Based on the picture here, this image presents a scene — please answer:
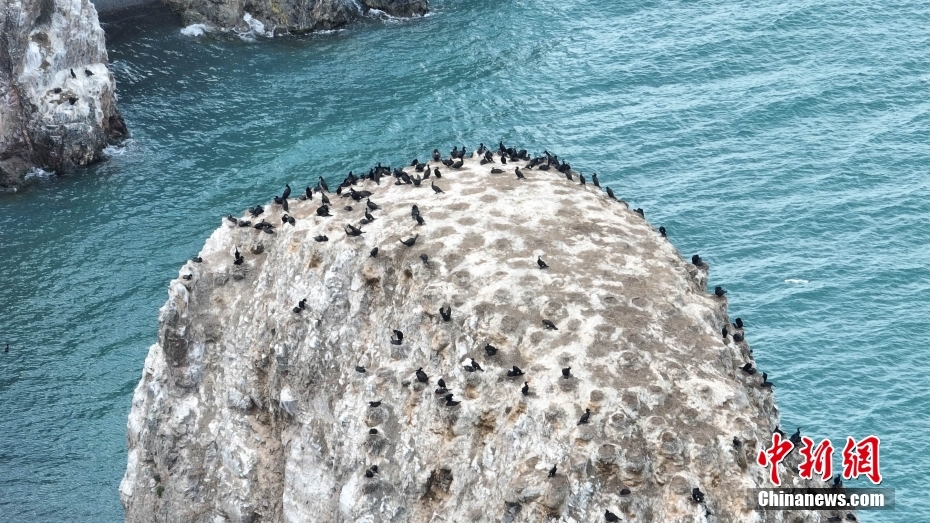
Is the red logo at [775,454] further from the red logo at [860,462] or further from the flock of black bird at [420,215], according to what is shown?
the red logo at [860,462]

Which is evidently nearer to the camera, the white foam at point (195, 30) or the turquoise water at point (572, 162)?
the turquoise water at point (572, 162)

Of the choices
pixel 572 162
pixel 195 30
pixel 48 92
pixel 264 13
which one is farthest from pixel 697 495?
pixel 195 30

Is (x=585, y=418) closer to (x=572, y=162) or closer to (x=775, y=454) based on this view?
(x=775, y=454)

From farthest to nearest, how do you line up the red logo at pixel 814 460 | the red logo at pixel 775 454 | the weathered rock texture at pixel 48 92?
the weathered rock texture at pixel 48 92
the red logo at pixel 814 460
the red logo at pixel 775 454

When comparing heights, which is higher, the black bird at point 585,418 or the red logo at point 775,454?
the black bird at point 585,418

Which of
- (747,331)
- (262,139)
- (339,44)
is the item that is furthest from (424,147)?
(747,331)

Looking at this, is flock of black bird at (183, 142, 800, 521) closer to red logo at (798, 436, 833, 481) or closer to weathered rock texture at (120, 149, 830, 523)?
weathered rock texture at (120, 149, 830, 523)

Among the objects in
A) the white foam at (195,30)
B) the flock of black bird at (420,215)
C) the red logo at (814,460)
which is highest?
the white foam at (195,30)

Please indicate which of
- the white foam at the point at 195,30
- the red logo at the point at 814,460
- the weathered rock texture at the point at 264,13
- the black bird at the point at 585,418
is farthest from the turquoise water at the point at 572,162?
the black bird at the point at 585,418
